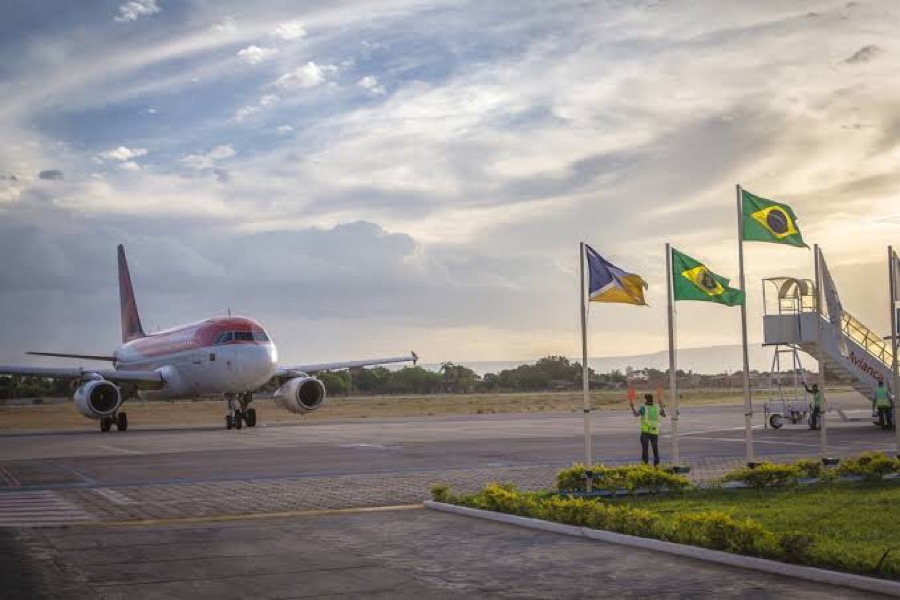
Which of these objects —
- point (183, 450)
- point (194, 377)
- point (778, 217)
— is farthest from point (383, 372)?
point (778, 217)

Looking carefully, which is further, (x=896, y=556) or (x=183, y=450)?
(x=183, y=450)

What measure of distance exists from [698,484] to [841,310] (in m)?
19.9

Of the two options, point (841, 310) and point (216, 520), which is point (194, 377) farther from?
point (216, 520)

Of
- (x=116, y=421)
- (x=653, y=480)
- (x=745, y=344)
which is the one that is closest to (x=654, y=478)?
(x=653, y=480)

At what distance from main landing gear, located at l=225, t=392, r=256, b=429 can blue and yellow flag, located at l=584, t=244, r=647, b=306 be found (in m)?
29.9

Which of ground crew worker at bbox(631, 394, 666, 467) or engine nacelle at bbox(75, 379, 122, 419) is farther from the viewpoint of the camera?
engine nacelle at bbox(75, 379, 122, 419)

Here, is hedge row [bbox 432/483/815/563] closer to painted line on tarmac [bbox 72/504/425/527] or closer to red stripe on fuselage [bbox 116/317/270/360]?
painted line on tarmac [bbox 72/504/425/527]

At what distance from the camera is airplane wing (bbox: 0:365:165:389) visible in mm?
45719

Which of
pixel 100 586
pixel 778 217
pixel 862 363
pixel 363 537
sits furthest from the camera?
pixel 862 363

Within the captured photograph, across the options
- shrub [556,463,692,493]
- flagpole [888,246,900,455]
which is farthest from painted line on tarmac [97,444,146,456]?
flagpole [888,246,900,455]

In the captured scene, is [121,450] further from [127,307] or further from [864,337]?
[127,307]

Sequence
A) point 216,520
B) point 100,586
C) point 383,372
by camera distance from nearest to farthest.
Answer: point 100,586 < point 216,520 < point 383,372

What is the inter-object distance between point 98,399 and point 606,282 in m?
30.9

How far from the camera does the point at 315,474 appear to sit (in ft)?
72.4
